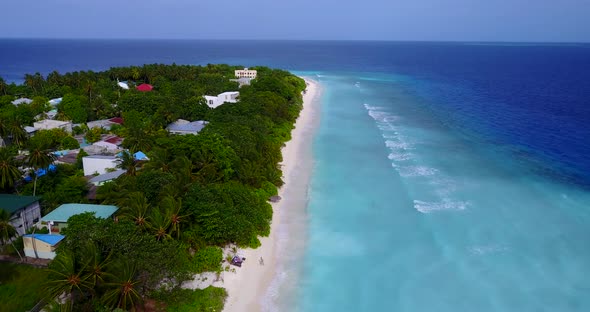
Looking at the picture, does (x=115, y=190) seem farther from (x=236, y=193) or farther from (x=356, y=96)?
(x=356, y=96)

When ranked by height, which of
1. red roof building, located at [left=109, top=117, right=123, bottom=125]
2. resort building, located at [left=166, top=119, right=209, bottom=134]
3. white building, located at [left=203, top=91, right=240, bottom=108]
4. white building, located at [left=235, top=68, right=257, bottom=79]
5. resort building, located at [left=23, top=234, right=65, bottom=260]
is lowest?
resort building, located at [left=23, top=234, right=65, bottom=260]

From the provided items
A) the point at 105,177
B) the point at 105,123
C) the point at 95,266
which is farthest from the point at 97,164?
the point at 95,266

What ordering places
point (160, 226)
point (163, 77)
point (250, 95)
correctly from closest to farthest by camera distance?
point (160, 226), point (250, 95), point (163, 77)

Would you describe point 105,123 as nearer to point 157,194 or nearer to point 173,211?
point 157,194

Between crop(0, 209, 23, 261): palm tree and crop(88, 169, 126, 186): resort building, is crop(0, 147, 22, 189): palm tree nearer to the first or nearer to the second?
crop(88, 169, 126, 186): resort building

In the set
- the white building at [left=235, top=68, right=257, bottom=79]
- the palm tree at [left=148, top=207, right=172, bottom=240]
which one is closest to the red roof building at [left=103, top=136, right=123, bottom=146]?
the palm tree at [left=148, top=207, right=172, bottom=240]

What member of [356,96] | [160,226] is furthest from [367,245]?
[356,96]
